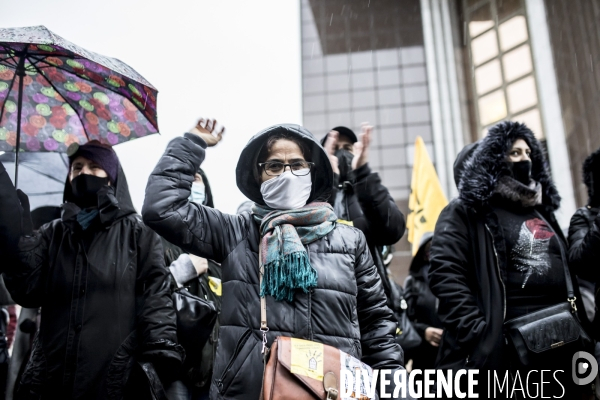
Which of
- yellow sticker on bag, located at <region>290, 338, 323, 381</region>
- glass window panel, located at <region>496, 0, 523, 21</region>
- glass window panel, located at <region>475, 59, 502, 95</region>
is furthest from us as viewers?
glass window panel, located at <region>475, 59, 502, 95</region>

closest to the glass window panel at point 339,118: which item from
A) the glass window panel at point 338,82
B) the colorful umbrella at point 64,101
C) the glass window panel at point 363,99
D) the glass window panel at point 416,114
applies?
the glass window panel at point 363,99

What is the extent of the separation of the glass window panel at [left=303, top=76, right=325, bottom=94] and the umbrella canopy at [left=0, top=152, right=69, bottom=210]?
14.6 meters

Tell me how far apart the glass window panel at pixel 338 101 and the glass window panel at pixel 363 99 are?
0.74 ft

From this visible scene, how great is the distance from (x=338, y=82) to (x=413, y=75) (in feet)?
7.85

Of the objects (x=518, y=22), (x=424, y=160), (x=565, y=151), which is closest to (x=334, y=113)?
(x=518, y=22)

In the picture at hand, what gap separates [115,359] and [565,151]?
851 cm

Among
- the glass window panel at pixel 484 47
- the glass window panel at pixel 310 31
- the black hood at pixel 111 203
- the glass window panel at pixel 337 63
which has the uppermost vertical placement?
the glass window panel at pixel 310 31

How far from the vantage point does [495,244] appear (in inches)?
132

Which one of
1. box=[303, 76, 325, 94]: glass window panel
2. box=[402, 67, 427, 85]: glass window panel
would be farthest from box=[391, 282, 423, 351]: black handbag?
box=[303, 76, 325, 94]: glass window panel

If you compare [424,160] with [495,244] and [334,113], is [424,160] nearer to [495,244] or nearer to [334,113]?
[495,244]

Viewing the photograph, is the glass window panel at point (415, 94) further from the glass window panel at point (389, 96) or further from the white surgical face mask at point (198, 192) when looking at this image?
the white surgical face mask at point (198, 192)

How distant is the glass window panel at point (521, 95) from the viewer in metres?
11.0

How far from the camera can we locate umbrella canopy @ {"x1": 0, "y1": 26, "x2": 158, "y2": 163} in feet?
10.7

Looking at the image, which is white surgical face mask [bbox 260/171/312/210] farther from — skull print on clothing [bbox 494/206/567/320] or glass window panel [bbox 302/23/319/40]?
glass window panel [bbox 302/23/319/40]
